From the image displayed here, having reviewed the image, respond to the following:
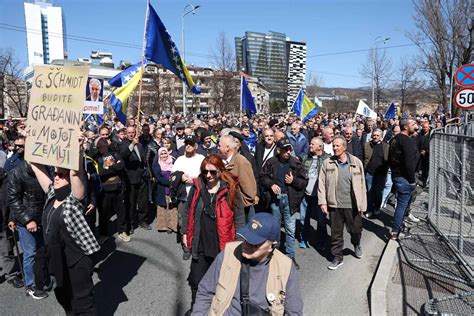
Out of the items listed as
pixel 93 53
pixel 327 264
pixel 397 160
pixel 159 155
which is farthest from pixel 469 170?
pixel 93 53

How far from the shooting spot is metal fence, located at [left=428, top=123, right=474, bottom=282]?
5.22 m

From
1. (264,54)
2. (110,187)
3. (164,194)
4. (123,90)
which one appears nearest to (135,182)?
(164,194)

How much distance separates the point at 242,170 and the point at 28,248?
282 centimetres

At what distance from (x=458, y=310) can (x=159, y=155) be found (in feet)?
16.3

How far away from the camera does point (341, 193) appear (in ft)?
17.4

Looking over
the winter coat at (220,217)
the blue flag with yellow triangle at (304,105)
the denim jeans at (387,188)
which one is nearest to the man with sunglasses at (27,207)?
the winter coat at (220,217)

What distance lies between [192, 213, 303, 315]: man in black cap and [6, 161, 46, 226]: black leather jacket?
2.95 metres

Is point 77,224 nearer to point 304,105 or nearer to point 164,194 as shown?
point 164,194

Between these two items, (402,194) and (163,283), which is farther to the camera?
(402,194)

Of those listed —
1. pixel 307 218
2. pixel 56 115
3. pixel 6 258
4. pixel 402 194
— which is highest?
pixel 56 115

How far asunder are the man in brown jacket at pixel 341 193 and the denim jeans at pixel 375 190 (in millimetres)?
2868

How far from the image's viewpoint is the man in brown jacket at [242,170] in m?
4.60

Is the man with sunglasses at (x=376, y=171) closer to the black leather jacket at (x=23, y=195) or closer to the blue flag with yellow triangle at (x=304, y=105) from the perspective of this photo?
the blue flag with yellow triangle at (x=304, y=105)

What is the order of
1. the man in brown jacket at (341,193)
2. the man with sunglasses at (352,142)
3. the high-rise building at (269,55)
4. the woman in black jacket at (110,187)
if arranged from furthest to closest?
the high-rise building at (269,55)
the man with sunglasses at (352,142)
the woman in black jacket at (110,187)
the man in brown jacket at (341,193)
